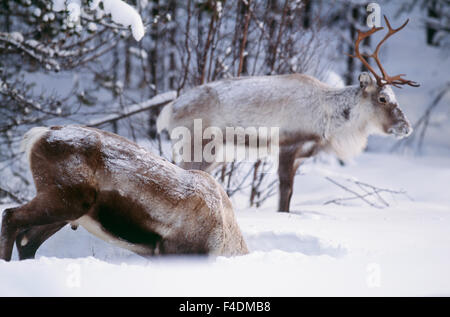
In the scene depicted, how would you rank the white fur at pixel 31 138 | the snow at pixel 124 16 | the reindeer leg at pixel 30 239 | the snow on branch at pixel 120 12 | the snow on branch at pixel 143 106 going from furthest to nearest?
the snow on branch at pixel 143 106 → the snow at pixel 124 16 → the snow on branch at pixel 120 12 → the reindeer leg at pixel 30 239 → the white fur at pixel 31 138

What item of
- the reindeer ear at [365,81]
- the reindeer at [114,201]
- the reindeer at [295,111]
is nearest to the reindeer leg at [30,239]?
the reindeer at [114,201]

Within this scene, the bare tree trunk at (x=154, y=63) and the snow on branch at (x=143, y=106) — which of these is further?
the bare tree trunk at (x=154, y=63)

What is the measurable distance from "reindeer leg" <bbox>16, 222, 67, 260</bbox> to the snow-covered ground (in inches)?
4.9

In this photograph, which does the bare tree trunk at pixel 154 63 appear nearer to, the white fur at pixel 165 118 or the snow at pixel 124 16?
the white fur at pixel 165 118

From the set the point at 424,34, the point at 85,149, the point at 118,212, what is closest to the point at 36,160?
the point at 85,149

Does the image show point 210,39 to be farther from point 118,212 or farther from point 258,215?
point 118,212

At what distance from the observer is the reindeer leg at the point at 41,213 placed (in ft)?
9.55

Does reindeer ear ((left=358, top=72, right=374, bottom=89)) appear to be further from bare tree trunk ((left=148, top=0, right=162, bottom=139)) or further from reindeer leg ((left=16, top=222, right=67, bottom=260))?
reindeer leg ((left=16, top=222, right=67, bottom=260))

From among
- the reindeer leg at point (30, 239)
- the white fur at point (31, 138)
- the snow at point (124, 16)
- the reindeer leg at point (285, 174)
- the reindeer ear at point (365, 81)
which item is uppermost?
the snow at point (124, 16)

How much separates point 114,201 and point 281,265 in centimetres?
98

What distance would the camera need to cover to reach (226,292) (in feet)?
8.14

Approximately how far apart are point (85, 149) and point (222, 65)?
4080 millimetres

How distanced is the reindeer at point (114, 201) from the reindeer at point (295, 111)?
Result: 7.71 ft

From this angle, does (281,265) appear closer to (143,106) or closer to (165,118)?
(165,118)
